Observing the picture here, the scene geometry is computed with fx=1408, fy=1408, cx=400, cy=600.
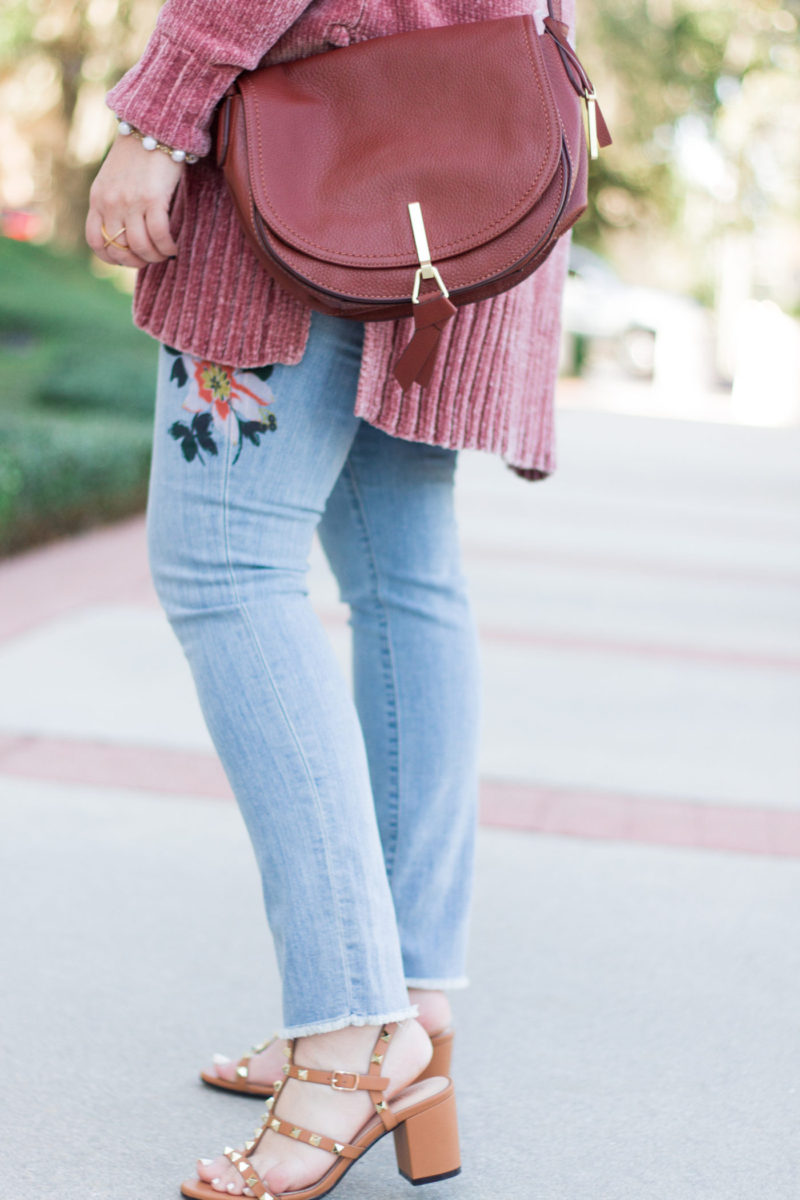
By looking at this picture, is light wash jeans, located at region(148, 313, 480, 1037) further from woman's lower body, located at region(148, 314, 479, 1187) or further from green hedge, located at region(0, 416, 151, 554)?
green hedge, located at region(0, 416, 151, 554)

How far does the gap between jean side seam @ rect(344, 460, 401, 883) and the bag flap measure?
1.19 feet

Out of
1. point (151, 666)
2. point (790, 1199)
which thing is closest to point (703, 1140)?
point (790, 1199)

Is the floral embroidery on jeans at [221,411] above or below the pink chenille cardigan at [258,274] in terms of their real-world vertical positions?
below

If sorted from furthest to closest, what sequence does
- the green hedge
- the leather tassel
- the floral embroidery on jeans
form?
the green hedge, the floral embroidery on jeans, the leather tassel

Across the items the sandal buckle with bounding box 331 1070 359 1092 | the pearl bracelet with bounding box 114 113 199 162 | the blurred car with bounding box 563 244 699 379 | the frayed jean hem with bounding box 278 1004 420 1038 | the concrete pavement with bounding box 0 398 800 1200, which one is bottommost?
the concrete pavement with bounding box 0 398 800 1200

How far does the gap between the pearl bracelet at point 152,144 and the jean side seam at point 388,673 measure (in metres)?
0.40

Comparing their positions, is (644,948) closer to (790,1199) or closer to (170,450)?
(790,1199)

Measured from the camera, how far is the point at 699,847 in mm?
2643

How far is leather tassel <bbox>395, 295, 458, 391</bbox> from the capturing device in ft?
4.28

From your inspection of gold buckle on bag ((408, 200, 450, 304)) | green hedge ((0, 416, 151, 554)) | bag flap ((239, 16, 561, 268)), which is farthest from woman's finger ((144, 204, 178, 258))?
green hedge ((0, 416, 151, 554))

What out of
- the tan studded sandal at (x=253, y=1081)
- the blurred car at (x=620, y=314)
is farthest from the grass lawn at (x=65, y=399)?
the blurred car at (x=620, y=314)

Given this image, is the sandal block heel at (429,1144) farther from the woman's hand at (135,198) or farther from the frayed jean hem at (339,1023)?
the woman's hand at (135,198)

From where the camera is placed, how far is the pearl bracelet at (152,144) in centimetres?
136

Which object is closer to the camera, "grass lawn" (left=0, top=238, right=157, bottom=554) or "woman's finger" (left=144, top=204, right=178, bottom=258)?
"woman's finger" (left=144, top=204, right=178, bottom=258)
